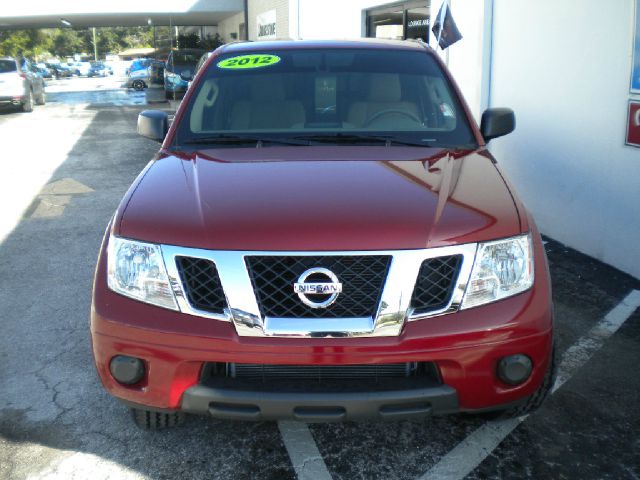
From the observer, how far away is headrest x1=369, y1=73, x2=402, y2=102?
4.04 metres

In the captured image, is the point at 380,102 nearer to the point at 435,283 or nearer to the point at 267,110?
the point at 267,110

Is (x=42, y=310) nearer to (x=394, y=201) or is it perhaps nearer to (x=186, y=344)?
(x=186, y=344)

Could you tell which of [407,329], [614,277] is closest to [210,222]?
[407,329]

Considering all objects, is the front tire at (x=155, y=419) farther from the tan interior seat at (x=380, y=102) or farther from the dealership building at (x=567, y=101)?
the dealership building at (x=567, y=101)

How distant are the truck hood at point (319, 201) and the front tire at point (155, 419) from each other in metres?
0.82

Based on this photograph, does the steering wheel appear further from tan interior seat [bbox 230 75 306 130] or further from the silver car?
the silver car

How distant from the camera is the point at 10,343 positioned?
422cm

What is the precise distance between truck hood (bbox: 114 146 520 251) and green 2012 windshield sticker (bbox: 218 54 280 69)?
953 mm

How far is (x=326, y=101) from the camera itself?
157 inches

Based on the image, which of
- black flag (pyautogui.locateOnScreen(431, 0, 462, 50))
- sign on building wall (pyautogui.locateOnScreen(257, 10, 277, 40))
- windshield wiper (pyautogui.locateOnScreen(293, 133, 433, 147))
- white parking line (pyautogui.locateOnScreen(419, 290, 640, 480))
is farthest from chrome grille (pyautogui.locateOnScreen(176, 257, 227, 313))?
sign on building wall (pyautogui.locateOnScreen(257, 10, 277, 40))

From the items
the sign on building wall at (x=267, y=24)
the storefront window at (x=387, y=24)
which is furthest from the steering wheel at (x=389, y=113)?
the sign on building wall at (x=267, y=24)

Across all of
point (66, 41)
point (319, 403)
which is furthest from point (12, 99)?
point (66, 41)

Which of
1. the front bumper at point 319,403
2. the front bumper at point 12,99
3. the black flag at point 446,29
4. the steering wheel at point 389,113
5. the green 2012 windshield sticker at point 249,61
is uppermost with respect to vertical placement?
the black flag at point 446,29

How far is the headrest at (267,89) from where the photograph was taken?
157 inches
